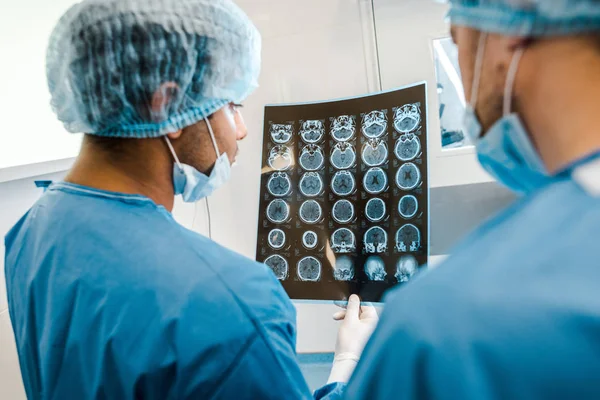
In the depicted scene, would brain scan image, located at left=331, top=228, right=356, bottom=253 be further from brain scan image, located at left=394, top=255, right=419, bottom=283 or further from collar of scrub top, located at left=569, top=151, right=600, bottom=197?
collar of scrub top, located at left=569, top=151, right=600, bottom=197

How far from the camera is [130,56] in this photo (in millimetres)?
885

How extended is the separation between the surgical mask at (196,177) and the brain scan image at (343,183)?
0.58m

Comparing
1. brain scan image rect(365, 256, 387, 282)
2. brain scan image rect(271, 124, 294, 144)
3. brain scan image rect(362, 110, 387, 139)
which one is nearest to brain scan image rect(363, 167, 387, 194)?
brain scan image rect(362, 110, 387, 139)

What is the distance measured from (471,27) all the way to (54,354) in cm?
82

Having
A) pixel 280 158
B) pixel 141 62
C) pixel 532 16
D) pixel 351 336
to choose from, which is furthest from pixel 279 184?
pixel 532 16

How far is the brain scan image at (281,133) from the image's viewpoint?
1752 millimetres

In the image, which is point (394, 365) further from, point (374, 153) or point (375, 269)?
point (374, 153)

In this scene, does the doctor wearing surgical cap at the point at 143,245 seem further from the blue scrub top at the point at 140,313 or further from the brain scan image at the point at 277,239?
the brain scan image at the point at 277,239

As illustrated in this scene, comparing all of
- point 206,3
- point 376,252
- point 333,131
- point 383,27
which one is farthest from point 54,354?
point 383,27

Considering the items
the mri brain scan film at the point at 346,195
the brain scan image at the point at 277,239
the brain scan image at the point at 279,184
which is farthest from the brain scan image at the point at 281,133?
the brain scan image at the point at 277,239

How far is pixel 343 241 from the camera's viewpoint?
1.60 metres

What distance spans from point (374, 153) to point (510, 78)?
1.02 m

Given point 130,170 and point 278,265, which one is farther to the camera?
point 278,265

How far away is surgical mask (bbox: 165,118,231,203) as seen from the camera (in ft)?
3.35
